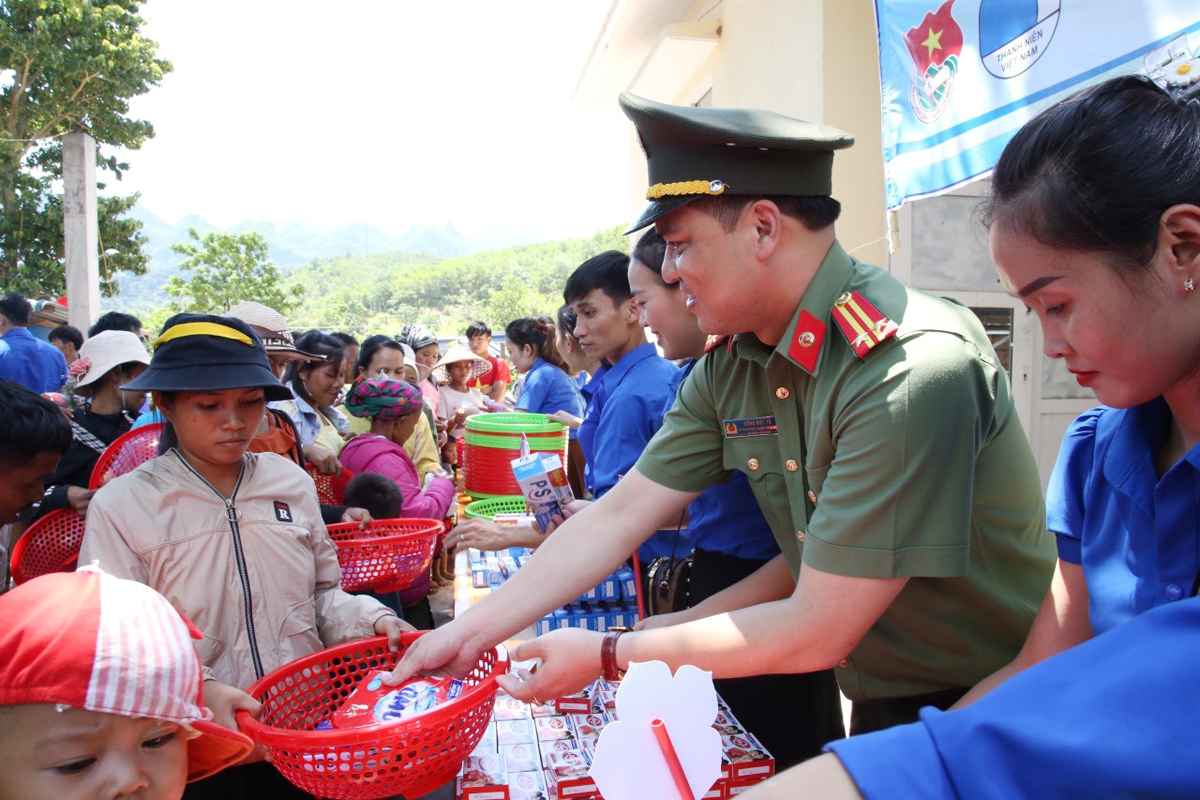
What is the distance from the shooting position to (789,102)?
17.6ft

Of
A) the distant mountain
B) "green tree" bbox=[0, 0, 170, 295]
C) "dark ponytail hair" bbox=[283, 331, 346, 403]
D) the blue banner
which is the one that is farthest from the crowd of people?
the distant mountain

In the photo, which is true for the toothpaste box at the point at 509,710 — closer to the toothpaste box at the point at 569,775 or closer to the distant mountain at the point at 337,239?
the toothpaste box at the point at 569,775

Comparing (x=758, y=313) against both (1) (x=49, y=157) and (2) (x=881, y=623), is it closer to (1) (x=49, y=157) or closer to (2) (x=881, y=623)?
(2) (x=881, y=623)

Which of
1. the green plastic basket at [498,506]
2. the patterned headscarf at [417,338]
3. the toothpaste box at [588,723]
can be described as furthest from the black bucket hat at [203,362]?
the patterned headscarf at [417,338]

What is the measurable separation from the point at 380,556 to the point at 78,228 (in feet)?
36.3

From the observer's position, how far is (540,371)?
6273mm

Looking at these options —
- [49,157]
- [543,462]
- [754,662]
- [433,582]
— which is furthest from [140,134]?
[754,662]

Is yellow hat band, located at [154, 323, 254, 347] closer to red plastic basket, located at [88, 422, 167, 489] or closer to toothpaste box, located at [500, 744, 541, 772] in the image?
red plastic basket, located at [88, 422, 167, 489]

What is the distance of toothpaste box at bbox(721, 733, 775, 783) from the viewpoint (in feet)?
4.76

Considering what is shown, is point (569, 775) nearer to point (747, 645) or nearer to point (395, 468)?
point (747, 645)

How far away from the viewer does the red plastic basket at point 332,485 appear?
3.70 meters

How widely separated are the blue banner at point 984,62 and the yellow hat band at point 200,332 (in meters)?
2.70

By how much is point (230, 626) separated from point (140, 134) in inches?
704

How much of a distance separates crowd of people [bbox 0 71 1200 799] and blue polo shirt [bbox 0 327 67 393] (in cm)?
527
